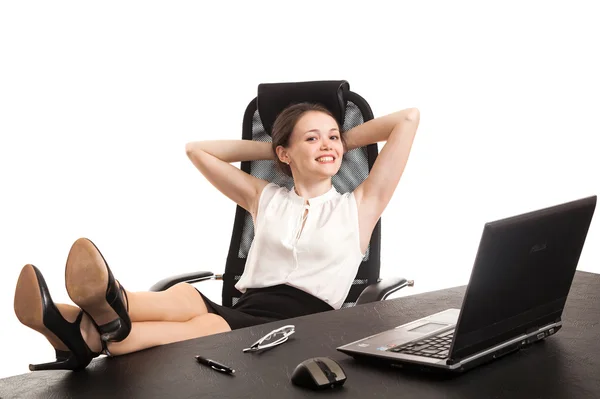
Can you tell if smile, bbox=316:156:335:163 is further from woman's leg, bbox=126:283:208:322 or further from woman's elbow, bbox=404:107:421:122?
woman's leg, bbox=126:283:208:322

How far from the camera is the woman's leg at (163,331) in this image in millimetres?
1689

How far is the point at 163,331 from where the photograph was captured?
1862 millimetres

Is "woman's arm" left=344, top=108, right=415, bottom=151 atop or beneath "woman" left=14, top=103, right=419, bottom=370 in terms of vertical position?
atop

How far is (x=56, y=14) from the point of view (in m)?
4.26

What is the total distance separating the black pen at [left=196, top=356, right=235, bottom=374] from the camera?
4.84ft

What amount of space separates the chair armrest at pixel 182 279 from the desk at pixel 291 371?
891mm

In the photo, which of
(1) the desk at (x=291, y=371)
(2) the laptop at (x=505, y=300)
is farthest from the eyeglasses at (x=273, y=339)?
(2) the laptop at (x=505, y=300)

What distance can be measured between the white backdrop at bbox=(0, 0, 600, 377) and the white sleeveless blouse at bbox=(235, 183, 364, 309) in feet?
5.92

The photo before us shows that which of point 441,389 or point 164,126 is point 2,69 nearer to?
point 164,126

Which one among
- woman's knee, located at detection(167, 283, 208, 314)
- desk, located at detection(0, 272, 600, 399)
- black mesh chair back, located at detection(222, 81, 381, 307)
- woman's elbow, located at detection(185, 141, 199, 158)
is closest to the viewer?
desk, located at detection(0, 272, 600, 399)

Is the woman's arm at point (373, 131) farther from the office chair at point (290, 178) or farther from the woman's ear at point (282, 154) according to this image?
the woman's ear at point (282, 154)

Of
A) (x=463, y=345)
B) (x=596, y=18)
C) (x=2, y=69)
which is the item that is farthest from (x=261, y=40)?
(x=463, y=345)

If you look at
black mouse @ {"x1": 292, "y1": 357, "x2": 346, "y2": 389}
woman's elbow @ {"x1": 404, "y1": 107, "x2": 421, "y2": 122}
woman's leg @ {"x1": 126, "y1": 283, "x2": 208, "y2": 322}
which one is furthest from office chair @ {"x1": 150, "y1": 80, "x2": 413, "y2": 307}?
black mouse @ {"x1": 292, "y1": 357, "x2": 346, "y2": 389}

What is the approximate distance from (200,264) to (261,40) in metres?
1.33
